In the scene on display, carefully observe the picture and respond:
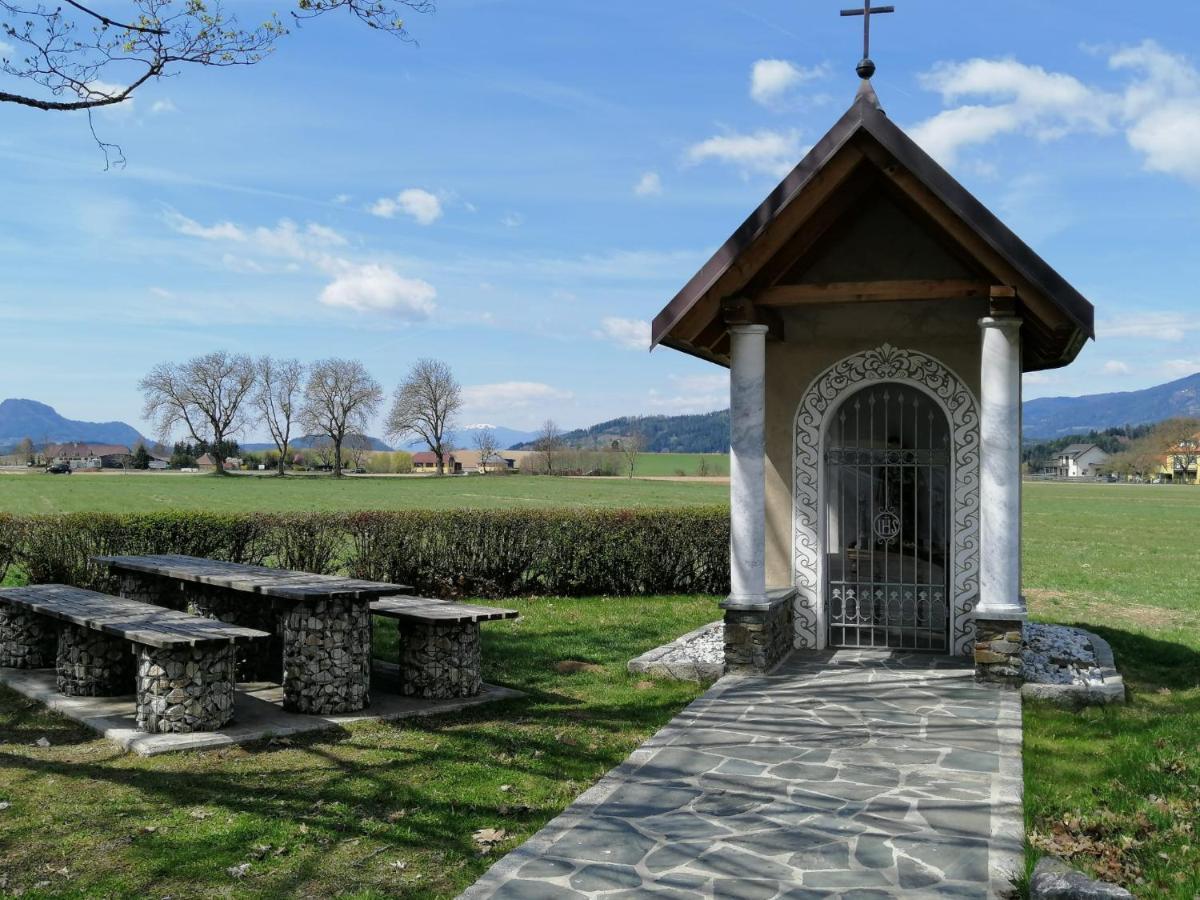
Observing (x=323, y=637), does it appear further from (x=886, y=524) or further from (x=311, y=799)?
(x=886, y=524)

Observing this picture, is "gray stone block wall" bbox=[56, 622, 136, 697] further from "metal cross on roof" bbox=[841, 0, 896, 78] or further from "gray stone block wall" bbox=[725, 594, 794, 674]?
"metal cross on roof" bbox=[841, 0, 896, 78]

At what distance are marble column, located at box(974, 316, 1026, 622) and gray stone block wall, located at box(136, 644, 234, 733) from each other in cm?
584

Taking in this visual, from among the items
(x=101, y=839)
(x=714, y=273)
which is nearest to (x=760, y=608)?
(x=714, y=273)

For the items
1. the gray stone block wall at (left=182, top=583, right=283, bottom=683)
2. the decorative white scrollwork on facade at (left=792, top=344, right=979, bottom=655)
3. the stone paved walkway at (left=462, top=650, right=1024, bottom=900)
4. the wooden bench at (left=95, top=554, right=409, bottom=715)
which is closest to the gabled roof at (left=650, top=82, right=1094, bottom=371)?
the decorative white scrollwork on facade at (left=792, top=344, right=979, bottom=655)

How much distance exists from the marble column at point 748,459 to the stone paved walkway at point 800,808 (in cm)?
119

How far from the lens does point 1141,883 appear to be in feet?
14.2

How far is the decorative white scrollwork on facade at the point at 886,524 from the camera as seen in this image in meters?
9.22

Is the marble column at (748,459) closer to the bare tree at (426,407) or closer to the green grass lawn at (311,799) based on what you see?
the green grass lawn at (311,799)

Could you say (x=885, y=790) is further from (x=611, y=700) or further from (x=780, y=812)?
(x=611, y=700)

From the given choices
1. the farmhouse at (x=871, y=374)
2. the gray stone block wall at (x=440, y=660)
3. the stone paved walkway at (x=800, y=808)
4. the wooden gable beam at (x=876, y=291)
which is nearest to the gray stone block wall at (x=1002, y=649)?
the farmhouse at (x=871, y=374)

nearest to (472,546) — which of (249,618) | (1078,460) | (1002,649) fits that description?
(249,618)

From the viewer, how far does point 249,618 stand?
940cm

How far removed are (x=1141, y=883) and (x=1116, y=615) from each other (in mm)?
10424

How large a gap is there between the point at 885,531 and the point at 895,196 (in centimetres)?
312
